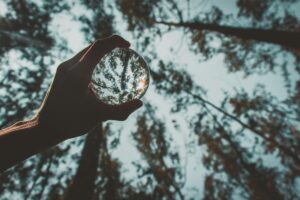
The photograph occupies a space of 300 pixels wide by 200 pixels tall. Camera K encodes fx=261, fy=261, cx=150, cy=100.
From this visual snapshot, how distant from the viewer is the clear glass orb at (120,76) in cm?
235

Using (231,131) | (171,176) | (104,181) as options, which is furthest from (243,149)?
(104,181)

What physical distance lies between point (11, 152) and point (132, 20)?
42.5 ft

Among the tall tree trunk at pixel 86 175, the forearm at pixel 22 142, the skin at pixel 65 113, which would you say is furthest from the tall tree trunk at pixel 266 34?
the forearm at pixel 22 142

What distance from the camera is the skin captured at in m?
1.45

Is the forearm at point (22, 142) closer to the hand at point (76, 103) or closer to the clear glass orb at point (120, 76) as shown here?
the hand at point (76, 103)

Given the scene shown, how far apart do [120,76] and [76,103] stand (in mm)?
853

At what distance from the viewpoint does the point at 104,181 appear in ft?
53.7

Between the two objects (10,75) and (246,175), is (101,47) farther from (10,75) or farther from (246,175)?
(246,175)

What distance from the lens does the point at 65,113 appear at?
1.70 metres

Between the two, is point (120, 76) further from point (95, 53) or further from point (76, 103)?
point (76, 103)

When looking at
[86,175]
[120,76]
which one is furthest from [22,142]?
[86,175]

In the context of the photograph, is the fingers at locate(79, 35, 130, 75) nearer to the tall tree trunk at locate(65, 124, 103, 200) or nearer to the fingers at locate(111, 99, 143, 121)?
the fingers at locate(111, 99, 143, 121)

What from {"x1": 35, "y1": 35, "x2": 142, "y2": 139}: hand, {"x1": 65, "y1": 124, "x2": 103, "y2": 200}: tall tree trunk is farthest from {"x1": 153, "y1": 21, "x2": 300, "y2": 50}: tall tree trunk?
{"x1": 65, "y1": 124, "x2": 103, "y2": 200}: tall tree trunk

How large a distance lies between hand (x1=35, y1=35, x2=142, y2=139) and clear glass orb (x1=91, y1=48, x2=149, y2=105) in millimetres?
292
